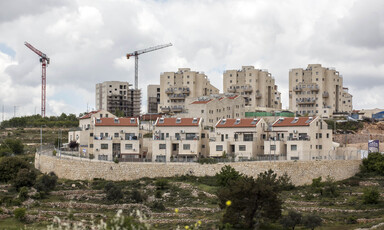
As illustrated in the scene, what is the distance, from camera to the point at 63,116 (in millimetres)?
145500

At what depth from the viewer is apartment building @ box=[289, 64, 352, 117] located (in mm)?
129625

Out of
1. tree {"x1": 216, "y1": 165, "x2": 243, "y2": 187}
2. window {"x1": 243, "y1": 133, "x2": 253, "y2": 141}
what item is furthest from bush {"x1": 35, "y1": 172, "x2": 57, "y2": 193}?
window {"x1": 243, "y1": 133, "x2": 253, "y2": 141}

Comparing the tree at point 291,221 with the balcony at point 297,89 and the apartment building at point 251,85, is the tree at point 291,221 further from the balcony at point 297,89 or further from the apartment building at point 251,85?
the balcony at point 297,89

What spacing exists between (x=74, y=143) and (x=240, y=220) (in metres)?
45.0

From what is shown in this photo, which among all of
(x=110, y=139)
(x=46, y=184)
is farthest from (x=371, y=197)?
(x=110, y=139)

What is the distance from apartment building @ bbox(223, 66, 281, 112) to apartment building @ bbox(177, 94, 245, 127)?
15310 mm

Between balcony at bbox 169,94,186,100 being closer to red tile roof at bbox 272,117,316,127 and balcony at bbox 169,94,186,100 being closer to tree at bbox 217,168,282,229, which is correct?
red tile roof at bbox 272,117,316,127

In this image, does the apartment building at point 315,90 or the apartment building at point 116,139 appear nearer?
the apartment building at point 116,139

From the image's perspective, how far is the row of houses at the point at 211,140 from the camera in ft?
265

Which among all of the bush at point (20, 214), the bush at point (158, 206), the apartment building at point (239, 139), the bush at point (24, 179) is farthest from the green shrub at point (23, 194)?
the apartment building at point (239, 139)

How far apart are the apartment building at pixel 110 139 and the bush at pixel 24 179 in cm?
1382

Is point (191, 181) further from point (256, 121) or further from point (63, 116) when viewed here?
point (63, 116)

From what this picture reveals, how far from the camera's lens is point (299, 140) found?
3132 inches

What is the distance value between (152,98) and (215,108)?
47.8m
